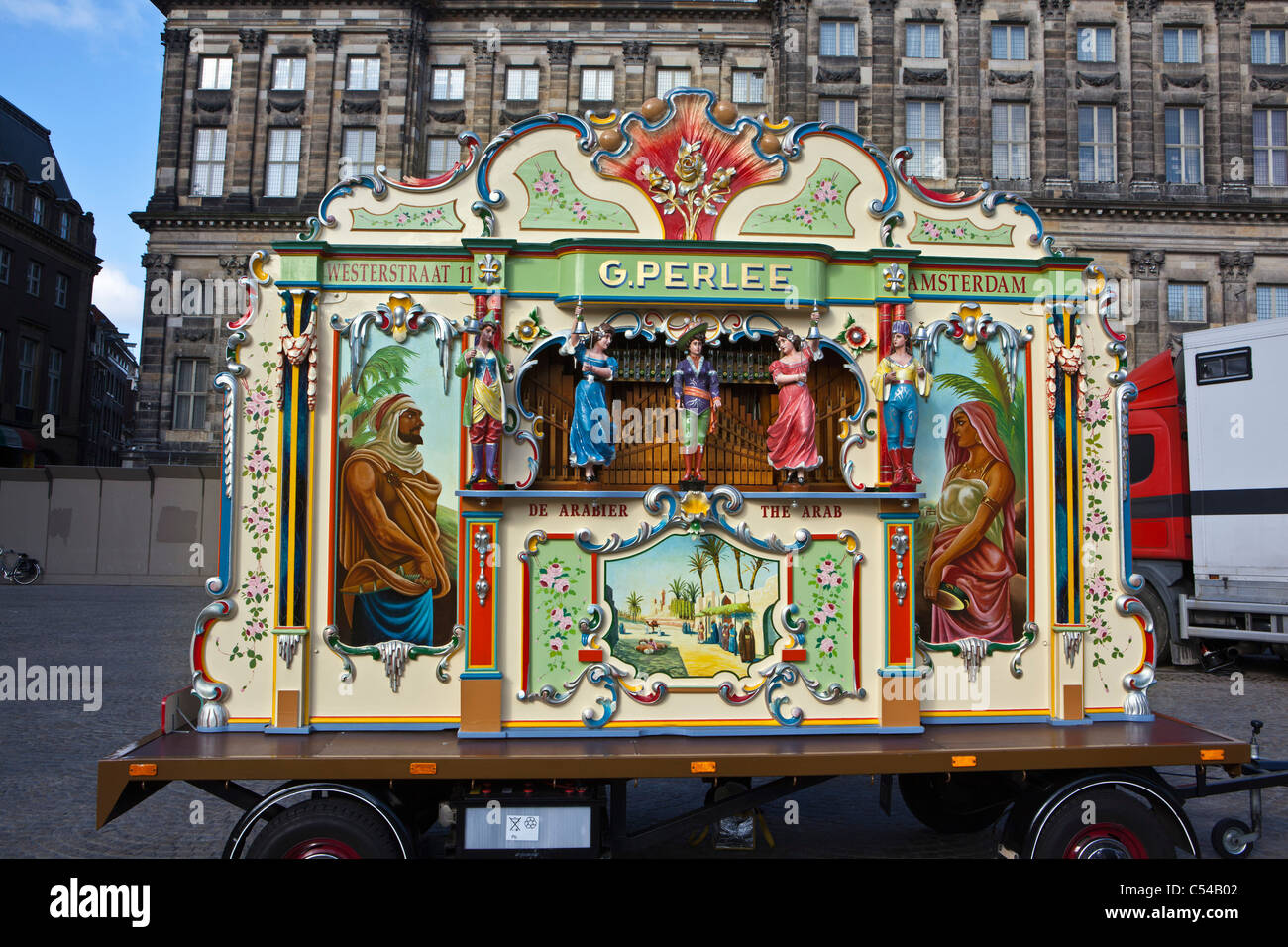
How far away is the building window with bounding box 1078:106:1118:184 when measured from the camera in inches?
1417

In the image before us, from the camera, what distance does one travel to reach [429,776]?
226 inches

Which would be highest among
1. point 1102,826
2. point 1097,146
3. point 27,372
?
point 1097,146

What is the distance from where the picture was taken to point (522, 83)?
1519 inches

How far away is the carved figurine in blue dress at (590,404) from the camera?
21.6 feet

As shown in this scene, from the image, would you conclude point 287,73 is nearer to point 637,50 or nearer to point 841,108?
point 637,50

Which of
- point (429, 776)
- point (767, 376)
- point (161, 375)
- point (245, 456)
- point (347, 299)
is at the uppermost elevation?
point (161, 375)

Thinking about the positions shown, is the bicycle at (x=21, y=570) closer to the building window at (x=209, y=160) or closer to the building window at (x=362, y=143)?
the building window at (x=209, y=160)

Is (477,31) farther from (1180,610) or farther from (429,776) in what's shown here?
(429,776)

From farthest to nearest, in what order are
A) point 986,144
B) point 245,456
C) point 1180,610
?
point 986,144 → point 1180,610 → point 245,456

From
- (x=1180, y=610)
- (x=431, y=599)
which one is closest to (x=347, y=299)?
(x=431, y=599)

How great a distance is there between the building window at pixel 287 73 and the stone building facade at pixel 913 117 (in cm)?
8

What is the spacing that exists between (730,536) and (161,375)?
35.5 meters

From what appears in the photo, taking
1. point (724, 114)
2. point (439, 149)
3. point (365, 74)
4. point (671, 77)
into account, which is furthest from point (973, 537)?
point (365, 74)

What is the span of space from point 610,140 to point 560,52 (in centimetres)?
3454
